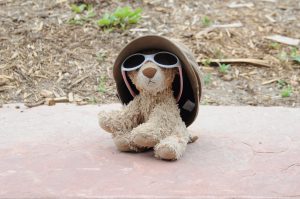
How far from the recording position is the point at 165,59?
246 centimetres

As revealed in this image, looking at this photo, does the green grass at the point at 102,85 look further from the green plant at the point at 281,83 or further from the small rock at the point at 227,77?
the green plant at the point at 281,83

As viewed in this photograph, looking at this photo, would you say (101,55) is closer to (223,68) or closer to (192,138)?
(223,68)

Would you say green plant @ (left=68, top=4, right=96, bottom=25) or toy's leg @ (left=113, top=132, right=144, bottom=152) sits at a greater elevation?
green plant @ (left=68, top=4, right=96, bottom=25)

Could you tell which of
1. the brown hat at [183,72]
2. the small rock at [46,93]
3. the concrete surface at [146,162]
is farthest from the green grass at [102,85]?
the brown hat at [183,72]

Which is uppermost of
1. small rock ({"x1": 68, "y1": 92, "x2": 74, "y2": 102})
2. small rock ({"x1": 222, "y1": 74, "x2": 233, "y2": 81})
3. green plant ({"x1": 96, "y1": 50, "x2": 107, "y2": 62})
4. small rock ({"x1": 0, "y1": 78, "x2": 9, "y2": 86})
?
green plant ({"x1": 96, "y1": 50, "x2": 107, "y2": 62})

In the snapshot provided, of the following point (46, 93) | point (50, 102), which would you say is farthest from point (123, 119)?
point (46, 93)

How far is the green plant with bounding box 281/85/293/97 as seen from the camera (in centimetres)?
399

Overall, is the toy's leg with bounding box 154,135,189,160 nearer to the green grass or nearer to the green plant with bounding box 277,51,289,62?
the green grass

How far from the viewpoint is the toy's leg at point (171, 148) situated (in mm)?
2354

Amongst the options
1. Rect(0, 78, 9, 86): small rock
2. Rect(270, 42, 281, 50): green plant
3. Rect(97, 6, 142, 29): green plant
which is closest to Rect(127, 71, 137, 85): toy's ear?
Rect(0, 78, 9, 86): small rock

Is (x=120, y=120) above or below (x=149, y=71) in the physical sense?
below

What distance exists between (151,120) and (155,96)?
0.40ft

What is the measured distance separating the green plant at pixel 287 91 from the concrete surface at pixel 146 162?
27.3 inches

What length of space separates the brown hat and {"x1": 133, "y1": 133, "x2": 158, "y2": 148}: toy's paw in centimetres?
28
